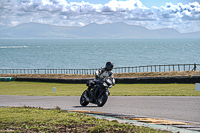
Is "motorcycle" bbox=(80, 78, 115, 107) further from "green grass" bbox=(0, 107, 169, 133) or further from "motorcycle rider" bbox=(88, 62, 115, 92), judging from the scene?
"green grass" bbox=(0, 107, 169, 133)

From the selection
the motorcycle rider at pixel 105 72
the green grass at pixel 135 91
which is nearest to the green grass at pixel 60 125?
the motorcycle rider at pixel 105 72

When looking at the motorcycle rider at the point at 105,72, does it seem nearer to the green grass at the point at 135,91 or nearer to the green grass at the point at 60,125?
the green grass at the point at 60,125

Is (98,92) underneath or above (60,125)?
above

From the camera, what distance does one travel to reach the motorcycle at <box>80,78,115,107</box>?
1404 centimetres

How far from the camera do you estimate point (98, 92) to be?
14.6 metres

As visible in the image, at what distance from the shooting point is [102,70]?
14.1m

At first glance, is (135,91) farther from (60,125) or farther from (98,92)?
(60,125)

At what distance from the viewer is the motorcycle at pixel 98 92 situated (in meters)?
14.0

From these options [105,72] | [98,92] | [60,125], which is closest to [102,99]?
[98,92]

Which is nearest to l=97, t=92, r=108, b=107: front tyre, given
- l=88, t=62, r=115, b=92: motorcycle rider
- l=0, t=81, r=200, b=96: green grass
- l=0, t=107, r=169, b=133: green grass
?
l=88, t=62, r=115, b=92: motorcycle rider

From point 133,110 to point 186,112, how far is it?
6.34 feet

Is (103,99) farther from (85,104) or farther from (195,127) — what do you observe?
(195,127)

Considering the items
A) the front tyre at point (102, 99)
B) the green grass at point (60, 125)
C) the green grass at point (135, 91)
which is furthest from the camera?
the green grass at point (135, 91)

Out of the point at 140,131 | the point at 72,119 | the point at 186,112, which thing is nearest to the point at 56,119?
the point at 72,119
